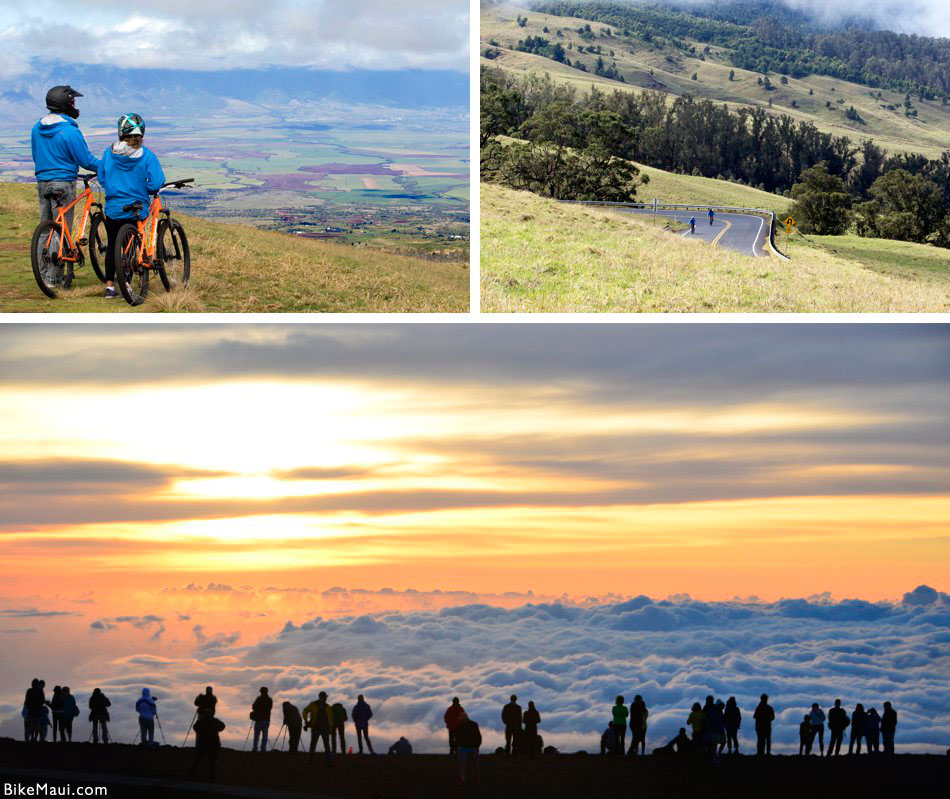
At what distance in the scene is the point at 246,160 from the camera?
20.2 metres

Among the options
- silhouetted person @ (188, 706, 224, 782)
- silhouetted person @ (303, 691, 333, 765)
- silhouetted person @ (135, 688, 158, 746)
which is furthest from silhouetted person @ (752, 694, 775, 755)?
silhouetted person @ (135, 688, 158, 746)

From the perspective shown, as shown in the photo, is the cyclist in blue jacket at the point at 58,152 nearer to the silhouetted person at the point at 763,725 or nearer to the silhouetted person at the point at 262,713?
the silhouetted person at the point at 262,713

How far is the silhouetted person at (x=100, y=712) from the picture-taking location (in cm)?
1645

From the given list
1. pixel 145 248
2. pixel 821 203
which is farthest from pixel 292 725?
pixel 821 203

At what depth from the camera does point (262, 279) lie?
17969 mm

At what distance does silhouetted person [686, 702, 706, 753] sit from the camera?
627 inches

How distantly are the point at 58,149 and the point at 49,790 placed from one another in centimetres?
767

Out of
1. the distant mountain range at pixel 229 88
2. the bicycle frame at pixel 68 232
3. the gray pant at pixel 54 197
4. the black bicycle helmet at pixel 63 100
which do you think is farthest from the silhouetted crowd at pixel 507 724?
the distant mountain range at pixel 229 88

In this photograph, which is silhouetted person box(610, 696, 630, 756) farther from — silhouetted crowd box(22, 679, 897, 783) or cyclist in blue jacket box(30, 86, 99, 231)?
cyclist in blue jacket box(30, 86, 99, 231)

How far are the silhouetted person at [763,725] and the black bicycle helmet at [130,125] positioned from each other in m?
10.5

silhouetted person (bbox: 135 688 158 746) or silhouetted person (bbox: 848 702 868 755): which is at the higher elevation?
silhouetted person (bbox: 135 688 158 746)

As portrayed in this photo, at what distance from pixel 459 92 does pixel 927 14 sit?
28.0ft

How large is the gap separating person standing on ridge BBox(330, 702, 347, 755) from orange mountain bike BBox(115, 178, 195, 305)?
19.5ft

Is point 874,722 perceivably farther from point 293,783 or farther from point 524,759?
point 293,783
